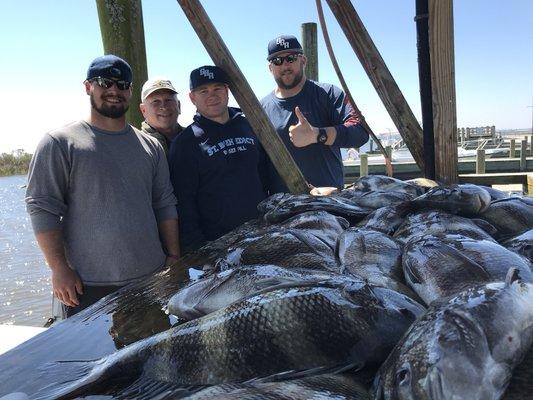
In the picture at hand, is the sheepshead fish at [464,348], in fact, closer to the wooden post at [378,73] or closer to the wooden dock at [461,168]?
the wooden post at [378,73]

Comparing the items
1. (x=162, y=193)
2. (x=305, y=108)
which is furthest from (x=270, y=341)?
(x=305, y=108)

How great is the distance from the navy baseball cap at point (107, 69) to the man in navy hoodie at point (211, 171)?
642 millimetres

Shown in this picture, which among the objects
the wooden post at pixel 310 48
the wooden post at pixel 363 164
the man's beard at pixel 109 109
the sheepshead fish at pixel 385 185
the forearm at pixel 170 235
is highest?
the wooden post at pixel 310 48

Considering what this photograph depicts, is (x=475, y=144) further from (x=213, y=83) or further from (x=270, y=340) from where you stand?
(x=270, y=340)

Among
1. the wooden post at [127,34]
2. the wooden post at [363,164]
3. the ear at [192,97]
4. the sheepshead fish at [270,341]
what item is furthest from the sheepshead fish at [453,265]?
the wooden post at [363,164]

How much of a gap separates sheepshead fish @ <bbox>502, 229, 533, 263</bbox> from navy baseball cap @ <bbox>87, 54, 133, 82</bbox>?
9.77ft

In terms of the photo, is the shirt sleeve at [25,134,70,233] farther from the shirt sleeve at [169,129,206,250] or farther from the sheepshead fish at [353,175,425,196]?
the sheepshead fish at [353,175,425,196]

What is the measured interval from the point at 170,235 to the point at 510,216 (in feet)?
8.64

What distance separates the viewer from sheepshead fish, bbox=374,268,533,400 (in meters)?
1.01

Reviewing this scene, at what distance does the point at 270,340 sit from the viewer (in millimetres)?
1333

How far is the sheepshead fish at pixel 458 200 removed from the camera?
2.41m

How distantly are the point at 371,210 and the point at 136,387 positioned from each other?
6.25ft

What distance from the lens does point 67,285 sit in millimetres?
3334

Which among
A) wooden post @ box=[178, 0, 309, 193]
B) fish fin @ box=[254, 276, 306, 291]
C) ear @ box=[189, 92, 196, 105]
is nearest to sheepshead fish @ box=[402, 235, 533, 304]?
fish fin @ box=[254, 276, 306, 291]
